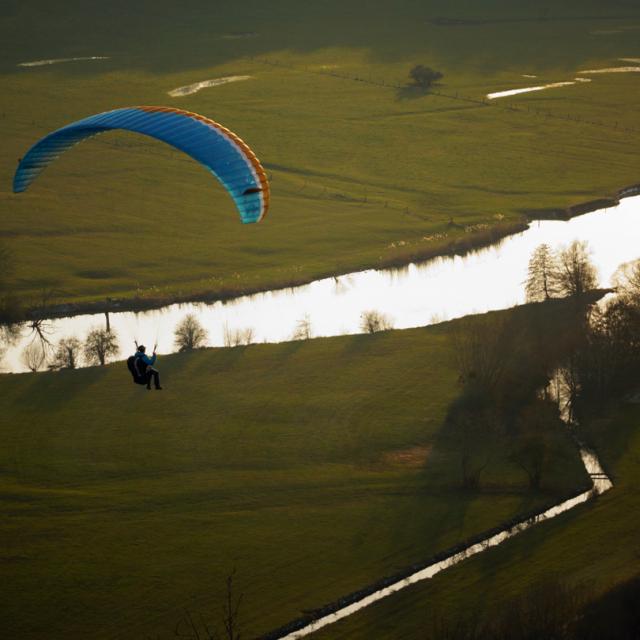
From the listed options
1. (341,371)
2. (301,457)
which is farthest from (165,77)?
(301,457)

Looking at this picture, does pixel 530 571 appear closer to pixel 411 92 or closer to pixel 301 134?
pixel 301 134

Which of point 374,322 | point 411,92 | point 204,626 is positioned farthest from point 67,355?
point 411,92

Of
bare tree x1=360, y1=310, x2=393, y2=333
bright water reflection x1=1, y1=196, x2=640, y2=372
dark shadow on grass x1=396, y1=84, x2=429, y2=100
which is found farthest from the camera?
dark shadow on grass x1=396, y1=84, x2=429, y2=100

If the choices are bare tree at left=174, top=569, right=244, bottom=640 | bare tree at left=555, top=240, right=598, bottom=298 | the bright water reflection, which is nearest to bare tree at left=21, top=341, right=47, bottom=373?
the bright water reflection

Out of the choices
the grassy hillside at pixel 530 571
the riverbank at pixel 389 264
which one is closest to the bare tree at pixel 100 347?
the riverbank at pixel 389 264

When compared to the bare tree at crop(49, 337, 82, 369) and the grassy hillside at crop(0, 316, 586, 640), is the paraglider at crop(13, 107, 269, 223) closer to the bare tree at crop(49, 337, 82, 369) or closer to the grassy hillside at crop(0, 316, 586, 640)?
the grassy hillside at crop(0, 316, 586, 640)

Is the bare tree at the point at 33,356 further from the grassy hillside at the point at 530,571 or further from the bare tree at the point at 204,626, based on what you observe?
the grassy hillside at the point at 530,571
